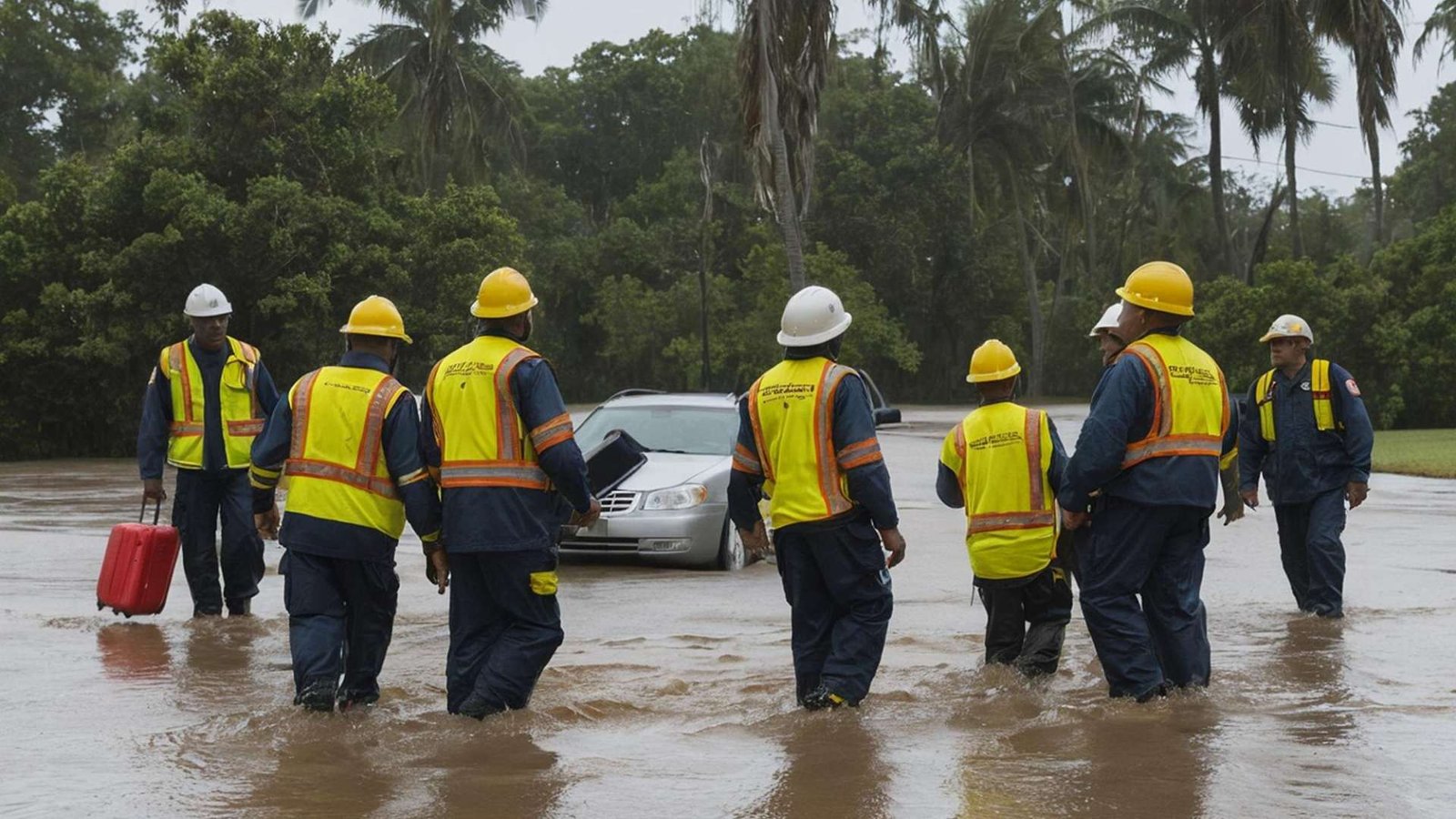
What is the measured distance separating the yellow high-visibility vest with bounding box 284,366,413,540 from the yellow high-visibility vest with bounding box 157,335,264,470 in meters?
2.85

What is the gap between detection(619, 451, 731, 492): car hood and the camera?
13.6 meters

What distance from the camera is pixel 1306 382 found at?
34.6 ft

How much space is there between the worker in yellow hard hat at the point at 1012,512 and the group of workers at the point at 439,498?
1904 millimetres

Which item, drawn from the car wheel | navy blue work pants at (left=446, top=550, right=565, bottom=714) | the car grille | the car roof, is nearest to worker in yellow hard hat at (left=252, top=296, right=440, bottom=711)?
navy blue work pants at (left=446, top=550, right=565, bottom=714)

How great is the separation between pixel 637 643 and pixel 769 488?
2484mm

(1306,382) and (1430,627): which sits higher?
(1306,382)

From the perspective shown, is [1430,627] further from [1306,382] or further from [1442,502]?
[1442,502]

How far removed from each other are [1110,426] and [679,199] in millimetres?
65978

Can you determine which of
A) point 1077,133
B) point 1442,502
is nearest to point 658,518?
point 1442,502

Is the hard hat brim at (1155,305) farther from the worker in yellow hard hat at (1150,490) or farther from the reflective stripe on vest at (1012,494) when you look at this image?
the reflective stripe on vest at (1012,494)

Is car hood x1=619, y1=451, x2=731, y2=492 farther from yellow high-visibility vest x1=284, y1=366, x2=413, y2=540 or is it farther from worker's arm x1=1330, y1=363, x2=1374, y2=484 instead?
yellow high-visibility vest x1=284, y1=366, x2=413, y2=540

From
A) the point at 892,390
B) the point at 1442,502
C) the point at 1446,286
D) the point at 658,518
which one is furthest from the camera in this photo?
the point at 892,390

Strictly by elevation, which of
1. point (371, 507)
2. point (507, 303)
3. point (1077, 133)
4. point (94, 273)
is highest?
point (1077, 133)

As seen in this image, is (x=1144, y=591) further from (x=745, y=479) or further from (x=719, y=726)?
(x=719, y=726)
